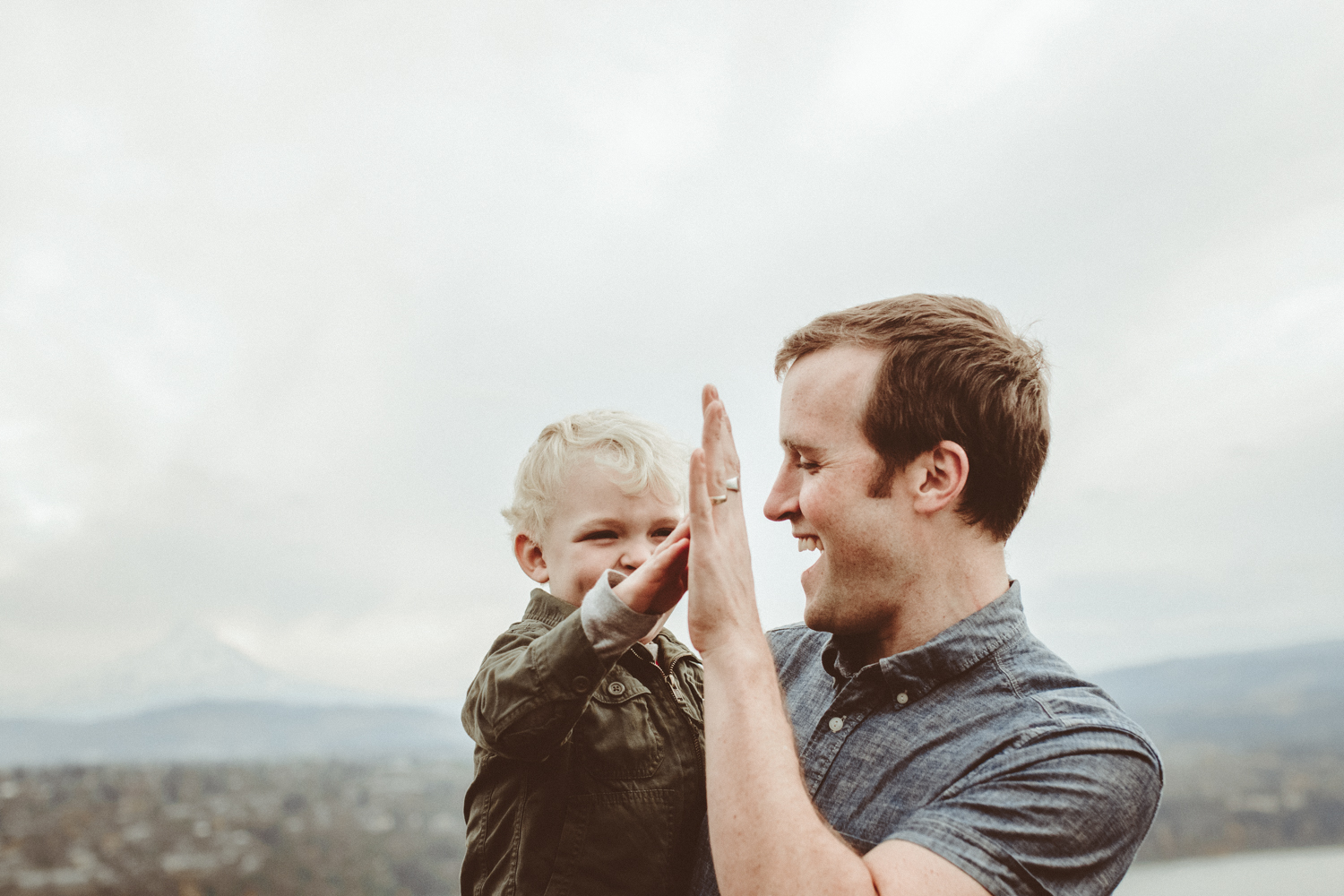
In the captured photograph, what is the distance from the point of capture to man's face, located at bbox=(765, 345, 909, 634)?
2.10m

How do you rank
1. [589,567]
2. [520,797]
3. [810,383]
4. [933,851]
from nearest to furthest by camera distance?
[933,851]
[520,797]
[810,383]
[589,567]

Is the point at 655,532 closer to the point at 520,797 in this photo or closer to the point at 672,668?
the point at 672,668

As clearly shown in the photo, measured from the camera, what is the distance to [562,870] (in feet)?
6.57

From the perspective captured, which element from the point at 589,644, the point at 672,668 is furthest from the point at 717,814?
the point at 672,668

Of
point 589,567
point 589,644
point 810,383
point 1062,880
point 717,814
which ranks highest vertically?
point 810,383

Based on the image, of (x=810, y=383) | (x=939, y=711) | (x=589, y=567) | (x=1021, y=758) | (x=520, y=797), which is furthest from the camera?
(x=589, y=567)

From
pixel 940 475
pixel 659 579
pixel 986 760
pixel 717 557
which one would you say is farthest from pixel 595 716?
pixel 940 475

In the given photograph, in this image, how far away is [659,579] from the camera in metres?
1.96

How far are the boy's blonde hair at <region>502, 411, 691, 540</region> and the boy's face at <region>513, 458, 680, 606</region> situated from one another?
0.03 metres

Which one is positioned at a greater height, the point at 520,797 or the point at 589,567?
the point at 589,567

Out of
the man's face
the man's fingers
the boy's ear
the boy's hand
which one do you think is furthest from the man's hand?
the boy's ear

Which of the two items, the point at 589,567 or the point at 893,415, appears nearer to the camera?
the point at 893,415

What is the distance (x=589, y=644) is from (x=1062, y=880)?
3.27 ft

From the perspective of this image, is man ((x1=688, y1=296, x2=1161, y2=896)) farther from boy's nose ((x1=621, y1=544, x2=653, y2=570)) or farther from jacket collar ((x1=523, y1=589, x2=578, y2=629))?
jacket collar ((x1=523, y1=589, x2=578, y2=629))
